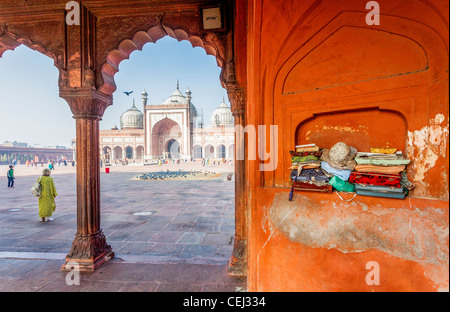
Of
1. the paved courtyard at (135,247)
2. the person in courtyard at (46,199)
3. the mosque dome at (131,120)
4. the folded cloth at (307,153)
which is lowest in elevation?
the paved courtyard at (135,247)

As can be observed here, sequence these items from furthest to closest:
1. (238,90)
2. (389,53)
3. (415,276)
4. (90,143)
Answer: (90,143)
(238,90)
(389,53)
(415,276)

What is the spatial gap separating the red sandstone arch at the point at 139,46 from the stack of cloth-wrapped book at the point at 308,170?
171 cm

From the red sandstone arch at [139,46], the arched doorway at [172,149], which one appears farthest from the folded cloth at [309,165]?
the arched doorway at [172,149]

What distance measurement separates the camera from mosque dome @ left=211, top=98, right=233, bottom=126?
44112 millimetres

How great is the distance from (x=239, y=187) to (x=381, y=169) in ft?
5.58

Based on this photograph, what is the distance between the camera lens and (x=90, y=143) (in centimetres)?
331

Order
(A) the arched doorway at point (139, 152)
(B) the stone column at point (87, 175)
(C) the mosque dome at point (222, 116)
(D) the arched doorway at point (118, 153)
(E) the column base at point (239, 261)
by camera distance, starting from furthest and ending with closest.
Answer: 1. (C) the mosque dome at point (222, 116)
2. (D) the arched doorway at point (118, 153)
3. (A) the arched doorway at point (139, 152)
4. (B) the stone column at point (87, 175)
5. (E) the column base at point (239, 261)

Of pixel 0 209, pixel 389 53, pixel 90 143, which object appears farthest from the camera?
pixel 0 209

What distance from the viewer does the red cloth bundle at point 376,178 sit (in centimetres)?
170

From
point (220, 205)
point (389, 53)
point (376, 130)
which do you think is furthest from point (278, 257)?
point (220, 205)

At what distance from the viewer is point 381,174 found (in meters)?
1.76

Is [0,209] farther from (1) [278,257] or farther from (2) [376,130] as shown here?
(2) [376,130]

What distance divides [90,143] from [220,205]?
458cm

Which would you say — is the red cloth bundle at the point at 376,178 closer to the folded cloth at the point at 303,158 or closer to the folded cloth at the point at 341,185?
the folded cloth at the point at 341,185
